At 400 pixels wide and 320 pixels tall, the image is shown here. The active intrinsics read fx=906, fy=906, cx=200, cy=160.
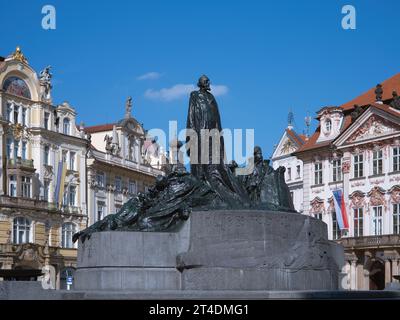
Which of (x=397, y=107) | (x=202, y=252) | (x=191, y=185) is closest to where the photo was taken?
(x=202, y=252)

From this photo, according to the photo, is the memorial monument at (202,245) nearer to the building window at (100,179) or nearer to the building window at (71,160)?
the building window at (71,160)

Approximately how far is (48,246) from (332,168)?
16.6 meters

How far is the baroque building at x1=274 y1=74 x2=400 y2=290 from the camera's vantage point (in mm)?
46375

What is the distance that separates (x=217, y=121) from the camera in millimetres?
19781

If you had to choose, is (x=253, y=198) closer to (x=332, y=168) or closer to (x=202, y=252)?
(x=202, y=252)

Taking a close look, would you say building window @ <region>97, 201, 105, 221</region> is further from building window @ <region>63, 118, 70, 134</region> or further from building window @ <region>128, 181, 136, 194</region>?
building window @ <region>63, 118, 70, 134</region>

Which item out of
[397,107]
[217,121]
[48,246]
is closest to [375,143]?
[397,107]

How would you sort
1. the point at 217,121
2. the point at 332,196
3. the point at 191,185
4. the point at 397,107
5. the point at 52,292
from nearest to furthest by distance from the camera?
the point at 52,292, the point at 191,185, the point at 217,121, the point at 397,107, the point at 332,196

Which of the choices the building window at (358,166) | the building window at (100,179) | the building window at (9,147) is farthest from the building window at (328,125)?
the building window at (9,147)

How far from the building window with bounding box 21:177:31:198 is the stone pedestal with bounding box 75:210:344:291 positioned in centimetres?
3316

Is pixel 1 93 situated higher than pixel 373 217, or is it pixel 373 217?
pixel 1 93

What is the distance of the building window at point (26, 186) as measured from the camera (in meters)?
50.2

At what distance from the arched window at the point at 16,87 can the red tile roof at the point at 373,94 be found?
1817 cm

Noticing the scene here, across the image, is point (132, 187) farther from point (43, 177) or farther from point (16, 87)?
point (16, 87)
